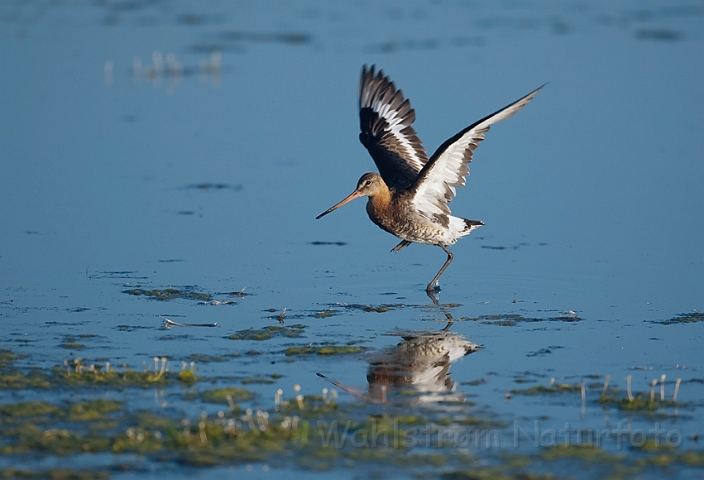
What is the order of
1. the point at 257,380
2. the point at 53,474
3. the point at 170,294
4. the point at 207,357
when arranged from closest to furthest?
the point at 53,474, the point at 257,380, the point at 207,357, the point at 170,294

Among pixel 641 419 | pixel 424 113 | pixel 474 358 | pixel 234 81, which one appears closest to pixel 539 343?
pixel 474 358

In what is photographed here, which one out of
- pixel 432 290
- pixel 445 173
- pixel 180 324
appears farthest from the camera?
pixel 445 173

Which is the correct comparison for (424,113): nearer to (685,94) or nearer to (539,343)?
(685,94)

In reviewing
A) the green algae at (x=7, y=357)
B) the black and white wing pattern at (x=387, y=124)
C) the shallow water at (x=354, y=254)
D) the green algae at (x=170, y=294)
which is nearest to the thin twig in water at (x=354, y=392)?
the shallow water at (x=354, y=254)

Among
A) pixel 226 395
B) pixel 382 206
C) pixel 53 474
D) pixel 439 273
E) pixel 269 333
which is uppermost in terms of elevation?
pixel 382 206

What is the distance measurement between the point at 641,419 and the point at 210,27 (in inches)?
645

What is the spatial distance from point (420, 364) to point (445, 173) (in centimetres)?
256

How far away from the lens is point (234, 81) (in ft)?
51.9

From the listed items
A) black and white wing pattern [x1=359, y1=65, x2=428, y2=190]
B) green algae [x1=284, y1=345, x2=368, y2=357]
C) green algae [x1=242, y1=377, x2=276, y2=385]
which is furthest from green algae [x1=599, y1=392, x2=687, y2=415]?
black and white wing pattern [x1=359, y1=65, x2=428, y2=190]

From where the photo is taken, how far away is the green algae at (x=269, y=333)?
7.05 meters

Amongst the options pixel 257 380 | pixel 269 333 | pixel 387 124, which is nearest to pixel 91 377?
pixel 257 380

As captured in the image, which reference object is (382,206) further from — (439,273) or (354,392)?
(354,392)

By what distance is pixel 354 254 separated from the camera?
9.56 m

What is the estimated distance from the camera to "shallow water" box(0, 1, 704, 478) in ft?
18.5
